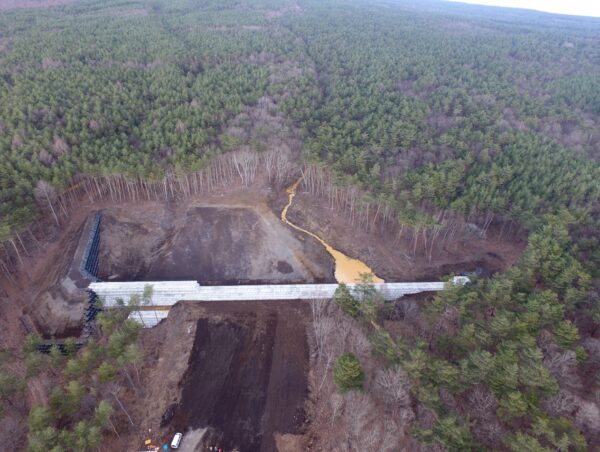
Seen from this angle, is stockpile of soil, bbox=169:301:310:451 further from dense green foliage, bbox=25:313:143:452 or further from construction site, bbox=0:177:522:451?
dense green foliage, bbox=25:313:143:452

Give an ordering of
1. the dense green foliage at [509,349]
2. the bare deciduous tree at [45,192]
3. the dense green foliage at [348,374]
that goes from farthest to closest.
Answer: the bare deciduous tree at [45,192] → the dense green foliage at [348,374] → the dense green foliage at [509,349]

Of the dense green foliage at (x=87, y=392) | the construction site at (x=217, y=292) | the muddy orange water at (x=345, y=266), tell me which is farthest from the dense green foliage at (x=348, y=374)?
the muddy orange water at (x=345, y=266)

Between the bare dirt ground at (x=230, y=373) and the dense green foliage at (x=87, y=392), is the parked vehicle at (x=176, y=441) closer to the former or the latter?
the bare dirt ground at (x=230, y=373)

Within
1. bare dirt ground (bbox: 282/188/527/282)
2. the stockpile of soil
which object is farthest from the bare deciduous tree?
bare dirt ground (bbox: 282/188/527/282)

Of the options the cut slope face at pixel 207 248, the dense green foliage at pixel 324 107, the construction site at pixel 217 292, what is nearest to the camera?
the construction site at pixel 217 292

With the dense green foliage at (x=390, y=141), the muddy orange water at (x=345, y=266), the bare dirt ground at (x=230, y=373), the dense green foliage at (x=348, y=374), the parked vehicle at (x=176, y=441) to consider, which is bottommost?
the muddy orange water at (x=345, y=266)

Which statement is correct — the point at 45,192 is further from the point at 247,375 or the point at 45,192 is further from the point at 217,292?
the point at 247,375

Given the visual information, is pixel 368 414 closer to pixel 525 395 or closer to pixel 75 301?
pixel 525 395
